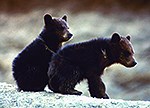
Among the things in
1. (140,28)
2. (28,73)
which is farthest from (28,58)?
(140,28)

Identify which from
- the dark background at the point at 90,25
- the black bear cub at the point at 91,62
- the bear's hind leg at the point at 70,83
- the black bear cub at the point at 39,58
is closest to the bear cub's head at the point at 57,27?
the black bear cub at the point at 39,58

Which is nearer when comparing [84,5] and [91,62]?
[91,62]

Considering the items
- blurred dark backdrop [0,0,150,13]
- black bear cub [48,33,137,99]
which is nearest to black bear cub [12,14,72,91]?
black bear cub [48,33,137,99]

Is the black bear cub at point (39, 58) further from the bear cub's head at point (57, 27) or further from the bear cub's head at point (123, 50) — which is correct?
the bear cub's head at point (123, 50)

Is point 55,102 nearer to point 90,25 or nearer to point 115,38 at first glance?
point 115,38

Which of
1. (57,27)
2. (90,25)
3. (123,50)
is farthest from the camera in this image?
(90,25)

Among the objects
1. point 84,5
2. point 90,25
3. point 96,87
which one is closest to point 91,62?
point 96,87
